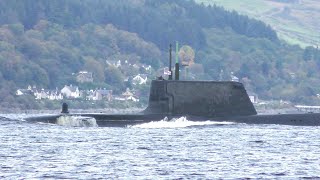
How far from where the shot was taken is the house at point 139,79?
173m

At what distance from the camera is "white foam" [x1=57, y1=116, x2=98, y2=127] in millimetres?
63584

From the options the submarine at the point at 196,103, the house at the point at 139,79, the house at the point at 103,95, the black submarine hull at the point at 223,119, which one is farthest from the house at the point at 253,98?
the submarine at the point at 196,103

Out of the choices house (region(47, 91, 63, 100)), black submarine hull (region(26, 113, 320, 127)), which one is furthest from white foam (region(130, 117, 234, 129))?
house (region(47, 91, 63, 100))

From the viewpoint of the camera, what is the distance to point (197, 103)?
61.7 metres

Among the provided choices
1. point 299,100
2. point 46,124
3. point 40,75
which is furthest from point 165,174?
point 299,100

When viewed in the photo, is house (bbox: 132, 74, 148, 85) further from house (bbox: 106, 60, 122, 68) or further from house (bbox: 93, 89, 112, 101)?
house (bbox: 93, 89, 112, 101)

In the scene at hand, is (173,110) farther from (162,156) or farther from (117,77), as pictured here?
(117,77)

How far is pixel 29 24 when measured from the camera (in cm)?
19462

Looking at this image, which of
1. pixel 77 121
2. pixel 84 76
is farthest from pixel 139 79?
pixel 77 121

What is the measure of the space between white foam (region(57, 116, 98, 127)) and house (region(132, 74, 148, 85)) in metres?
107

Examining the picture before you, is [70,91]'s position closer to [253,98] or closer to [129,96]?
[129,96]

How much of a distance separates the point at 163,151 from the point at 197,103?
13818 millimetres

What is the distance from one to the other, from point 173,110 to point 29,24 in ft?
443

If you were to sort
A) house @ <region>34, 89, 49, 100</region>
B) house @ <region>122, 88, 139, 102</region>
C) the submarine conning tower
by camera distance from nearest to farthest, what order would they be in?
the submarine conning tower
house @ <region>34, 89, 49, 100</region>
house @ <region>122, 88, 139, 102</region>
